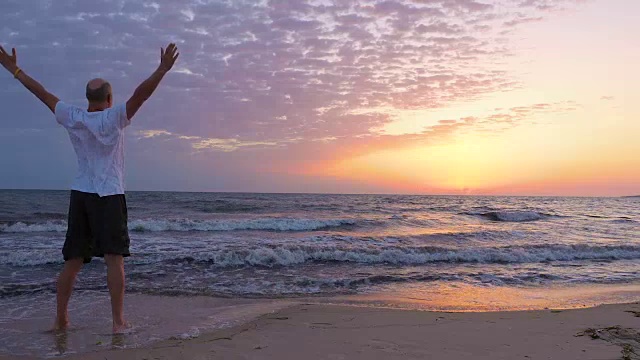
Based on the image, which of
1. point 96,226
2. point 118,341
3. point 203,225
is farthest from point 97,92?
point 203,225

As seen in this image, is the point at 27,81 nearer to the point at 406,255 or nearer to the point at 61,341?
the point at 61,341

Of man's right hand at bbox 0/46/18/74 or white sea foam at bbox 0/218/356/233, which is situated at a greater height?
man's right hand at bbox 0/46/18/74

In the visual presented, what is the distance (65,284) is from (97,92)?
1685mm

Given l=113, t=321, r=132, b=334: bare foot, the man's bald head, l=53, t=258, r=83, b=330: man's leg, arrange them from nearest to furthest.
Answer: the man's bald head
l=53, t=258, r=83, b=330: man's leg
l=113, t=321, r=132, b=334: bare foot

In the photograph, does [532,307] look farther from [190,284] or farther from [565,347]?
[190,284]

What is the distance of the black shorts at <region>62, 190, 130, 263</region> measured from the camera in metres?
3.56

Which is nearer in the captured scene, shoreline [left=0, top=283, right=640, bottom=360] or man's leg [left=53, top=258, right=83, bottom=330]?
shoreline [left=0, top=283, right=640, bottom=360]

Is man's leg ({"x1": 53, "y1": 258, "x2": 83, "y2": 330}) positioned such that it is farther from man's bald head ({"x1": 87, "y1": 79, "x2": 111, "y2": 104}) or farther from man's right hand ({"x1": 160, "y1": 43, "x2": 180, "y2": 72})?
man's right hand ({"x1": 160, "y1": 43, "x2": 180, "y2": 72})

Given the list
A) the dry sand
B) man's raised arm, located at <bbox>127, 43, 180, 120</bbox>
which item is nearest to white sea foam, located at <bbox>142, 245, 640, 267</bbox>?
the dry sand

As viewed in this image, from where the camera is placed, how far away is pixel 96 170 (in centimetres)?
353

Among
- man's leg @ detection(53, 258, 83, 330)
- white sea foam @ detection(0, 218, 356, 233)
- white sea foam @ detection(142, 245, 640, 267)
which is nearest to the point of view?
man's leg @ detection(53, 258, 83, 330)

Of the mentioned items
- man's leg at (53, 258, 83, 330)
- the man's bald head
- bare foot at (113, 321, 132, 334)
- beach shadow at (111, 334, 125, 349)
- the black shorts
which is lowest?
beach shadow at (111, 334, 125, 349)

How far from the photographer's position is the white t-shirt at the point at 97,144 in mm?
3373

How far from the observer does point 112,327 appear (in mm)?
4207
